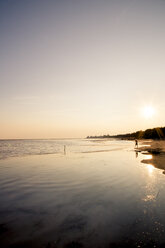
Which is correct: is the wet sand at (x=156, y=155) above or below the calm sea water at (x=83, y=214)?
below

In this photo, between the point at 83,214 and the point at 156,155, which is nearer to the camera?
the point at 83,214

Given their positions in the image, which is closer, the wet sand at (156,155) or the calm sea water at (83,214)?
the calm sea water at (83,214)

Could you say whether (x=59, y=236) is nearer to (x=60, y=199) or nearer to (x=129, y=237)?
(x=129, y=237)

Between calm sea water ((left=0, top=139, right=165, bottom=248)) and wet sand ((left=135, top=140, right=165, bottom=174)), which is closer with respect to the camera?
calm sea water ((left=0, top=139, right=165, bottom=248))

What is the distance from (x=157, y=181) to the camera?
1190 centimetres

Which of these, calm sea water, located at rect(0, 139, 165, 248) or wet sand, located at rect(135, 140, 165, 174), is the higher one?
calm sea water, located at rect(0, 139, 165, 248)

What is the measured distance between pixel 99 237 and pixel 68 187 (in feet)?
19.5

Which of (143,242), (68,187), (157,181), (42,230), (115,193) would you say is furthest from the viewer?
(157,181)

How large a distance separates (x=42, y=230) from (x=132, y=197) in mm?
5563

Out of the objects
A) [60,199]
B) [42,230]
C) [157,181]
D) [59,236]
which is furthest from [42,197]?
[157,181]

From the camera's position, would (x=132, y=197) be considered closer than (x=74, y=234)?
No

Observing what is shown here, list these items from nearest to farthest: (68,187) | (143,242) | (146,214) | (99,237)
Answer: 1. (143,242)
2. (99,237)
3. (146,214)
4. (68,187)

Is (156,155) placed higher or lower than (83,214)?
lower

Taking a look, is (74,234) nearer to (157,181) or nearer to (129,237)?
(129,237)
